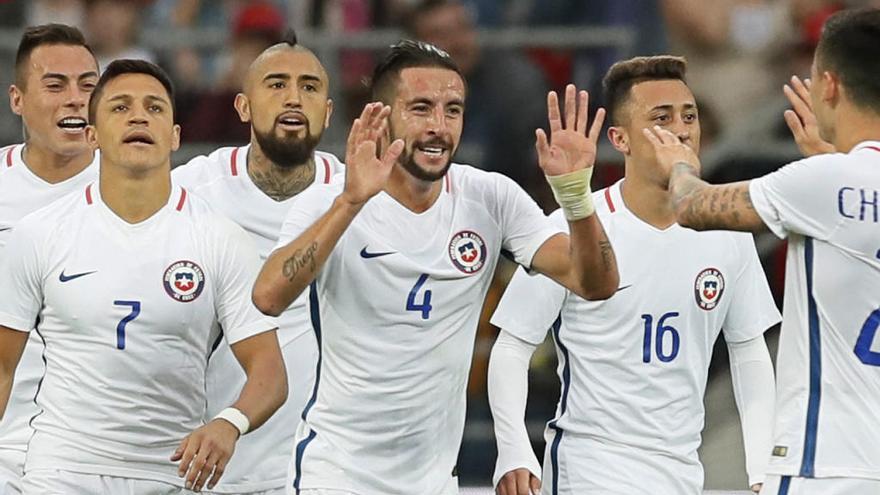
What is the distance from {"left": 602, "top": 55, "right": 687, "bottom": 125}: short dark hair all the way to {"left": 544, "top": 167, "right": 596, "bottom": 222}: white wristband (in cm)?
103

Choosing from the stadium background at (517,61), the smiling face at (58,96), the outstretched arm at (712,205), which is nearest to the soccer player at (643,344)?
the outstretched arm at (712,205)

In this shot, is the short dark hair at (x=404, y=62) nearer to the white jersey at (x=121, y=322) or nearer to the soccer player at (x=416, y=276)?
the soccer player at (x=416, y=276)

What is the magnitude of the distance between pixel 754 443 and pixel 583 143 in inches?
54.6

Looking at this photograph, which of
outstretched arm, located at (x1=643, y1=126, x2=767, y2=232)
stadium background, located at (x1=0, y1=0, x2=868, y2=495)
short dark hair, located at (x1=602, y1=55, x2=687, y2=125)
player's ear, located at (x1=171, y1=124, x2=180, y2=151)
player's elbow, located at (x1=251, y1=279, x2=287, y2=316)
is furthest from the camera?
stadium background, located at (x1=0, y1=0, x2=868, y2=495)

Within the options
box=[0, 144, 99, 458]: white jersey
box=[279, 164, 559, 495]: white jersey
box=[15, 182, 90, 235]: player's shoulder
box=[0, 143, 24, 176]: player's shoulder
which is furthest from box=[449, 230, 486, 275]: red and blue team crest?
box=[0, 143, 24, 176]: player's shoulder

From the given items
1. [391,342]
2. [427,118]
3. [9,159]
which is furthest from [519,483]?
[9,159]

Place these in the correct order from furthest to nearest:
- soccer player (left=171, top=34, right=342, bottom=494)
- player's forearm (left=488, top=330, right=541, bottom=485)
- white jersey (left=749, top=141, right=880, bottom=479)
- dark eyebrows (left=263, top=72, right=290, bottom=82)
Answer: dark eyebrows (left=263, top=72, right=290, bottom=82)
soccer player (left=171, top=34, right=342, bottom=494)
player's forearm (left=488, top=330, right=541, bottom=485)
white jersey (left=749, top=141, right=880, bottom=479)

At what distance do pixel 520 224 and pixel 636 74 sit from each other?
0.92m

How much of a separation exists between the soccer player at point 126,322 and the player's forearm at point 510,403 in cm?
85

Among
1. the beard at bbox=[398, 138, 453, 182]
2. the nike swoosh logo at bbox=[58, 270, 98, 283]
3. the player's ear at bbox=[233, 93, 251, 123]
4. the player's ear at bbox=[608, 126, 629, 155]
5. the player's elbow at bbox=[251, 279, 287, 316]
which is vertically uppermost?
the player's ear at bbox=[233, 93, 251, 123]

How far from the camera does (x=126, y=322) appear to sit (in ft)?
22.5

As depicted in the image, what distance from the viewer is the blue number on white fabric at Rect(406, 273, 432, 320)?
6.87 m

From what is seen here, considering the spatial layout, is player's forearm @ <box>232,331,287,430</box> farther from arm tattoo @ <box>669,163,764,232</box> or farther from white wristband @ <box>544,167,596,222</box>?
arm tattoo @ <box>669,163,764,232</box>

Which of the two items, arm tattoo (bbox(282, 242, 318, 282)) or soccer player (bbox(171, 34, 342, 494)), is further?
soccer player (bbox(171, 34, 342, 494))
